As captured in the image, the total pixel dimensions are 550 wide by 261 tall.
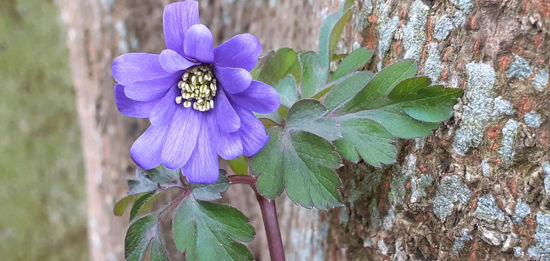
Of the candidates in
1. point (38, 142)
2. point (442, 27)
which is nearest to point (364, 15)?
point (442, 27)

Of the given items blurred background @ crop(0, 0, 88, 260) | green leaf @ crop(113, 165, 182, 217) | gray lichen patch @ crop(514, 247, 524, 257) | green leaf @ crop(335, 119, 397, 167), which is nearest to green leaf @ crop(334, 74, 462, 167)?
green leaf @ crop(335, 119, 397, 167)

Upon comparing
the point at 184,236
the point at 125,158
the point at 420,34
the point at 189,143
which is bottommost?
the point at 125,158

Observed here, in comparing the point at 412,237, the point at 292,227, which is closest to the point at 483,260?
the point at 412,237

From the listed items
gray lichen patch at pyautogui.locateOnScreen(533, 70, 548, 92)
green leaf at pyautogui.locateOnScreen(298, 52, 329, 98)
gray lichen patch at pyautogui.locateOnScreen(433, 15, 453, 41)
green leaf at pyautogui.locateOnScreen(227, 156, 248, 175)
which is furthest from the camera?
green leaf at pyautogui.locateOnScreen(227, 156, 248, 175)

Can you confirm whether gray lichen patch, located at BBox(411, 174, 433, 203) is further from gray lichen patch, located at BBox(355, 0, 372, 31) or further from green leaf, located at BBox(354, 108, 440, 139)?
gray lichen patch, located at BBox(355, 0, 372, 31)

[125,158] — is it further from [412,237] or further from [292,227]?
[412,237]

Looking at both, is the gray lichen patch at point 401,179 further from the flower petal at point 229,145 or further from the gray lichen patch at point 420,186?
the flower petal at point 229,145
